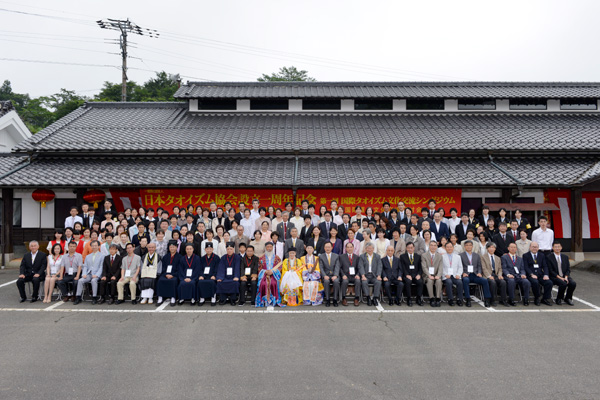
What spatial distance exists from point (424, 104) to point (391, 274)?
1065 cm

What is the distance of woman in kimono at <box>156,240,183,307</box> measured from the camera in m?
8.44

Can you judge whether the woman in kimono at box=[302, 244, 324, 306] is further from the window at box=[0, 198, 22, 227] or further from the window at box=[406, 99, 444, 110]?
the window at box=[0, 198, 22, 227]

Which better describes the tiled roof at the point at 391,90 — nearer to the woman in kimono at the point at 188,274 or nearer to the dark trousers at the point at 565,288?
the woman in kimono at the point at 188,274

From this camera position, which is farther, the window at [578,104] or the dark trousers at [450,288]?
the window at [578,104]

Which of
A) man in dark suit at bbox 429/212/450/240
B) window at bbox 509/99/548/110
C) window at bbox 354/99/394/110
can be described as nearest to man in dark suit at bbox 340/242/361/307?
man in dark suit at bbox 429/212/450/240

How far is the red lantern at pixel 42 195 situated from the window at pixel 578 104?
2123cm

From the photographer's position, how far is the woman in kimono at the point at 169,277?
844 cm

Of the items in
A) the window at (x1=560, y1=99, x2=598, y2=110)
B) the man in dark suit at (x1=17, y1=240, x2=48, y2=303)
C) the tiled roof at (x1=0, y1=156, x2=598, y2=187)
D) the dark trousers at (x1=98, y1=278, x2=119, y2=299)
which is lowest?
the dark trousers at (x1=98, y1=278, x2=119, y2=299)

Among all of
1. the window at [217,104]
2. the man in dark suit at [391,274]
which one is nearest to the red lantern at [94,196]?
the window at [217,104]

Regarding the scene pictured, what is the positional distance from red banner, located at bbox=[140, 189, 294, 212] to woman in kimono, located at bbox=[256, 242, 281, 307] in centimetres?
430

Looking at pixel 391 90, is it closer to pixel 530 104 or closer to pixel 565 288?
pixel 530 104
